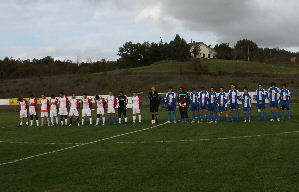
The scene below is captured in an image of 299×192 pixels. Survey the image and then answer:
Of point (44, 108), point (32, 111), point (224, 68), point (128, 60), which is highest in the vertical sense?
point (128, 60)

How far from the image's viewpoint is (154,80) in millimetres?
77375

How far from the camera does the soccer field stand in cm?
793

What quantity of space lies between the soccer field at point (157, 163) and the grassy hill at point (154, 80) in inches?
2071

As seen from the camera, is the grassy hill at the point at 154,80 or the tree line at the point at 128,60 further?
the tree line at the point at 128,60

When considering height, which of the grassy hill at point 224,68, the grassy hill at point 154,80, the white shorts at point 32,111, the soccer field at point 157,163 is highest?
the grassy hill at point 224,68

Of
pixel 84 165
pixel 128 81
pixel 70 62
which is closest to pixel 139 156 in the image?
pixel 84 165

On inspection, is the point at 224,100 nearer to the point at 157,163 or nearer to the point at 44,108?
the point at 44,108

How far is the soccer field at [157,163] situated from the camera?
7.93 m

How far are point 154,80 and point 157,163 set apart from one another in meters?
67.3

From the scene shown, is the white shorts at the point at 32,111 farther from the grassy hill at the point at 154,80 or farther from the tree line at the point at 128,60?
the tree line at the point at 128,60

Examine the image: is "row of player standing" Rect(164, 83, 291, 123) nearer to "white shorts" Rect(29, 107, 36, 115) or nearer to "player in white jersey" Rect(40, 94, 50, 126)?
"player in white jersey" Rect(40, 94, 50, 126)

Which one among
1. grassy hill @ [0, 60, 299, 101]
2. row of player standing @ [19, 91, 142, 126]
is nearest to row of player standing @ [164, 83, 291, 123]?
row of player standing @ [19, 91, 142, 126]

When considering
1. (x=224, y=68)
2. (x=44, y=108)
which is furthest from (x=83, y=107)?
(x=224, y=68)

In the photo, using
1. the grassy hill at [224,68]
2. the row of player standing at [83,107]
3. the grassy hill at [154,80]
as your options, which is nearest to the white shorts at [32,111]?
the row of player standing at [83,107]
